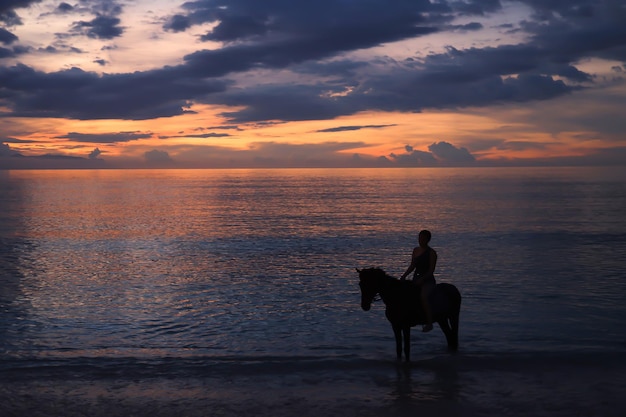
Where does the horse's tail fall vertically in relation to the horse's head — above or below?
below

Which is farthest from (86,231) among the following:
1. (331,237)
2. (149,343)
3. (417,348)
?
(417,348)

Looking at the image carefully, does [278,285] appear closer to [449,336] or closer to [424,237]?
[449,336]

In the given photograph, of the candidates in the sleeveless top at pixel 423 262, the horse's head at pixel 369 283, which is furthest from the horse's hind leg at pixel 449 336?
the horse's head at pixel 369 283

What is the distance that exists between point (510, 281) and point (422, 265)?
11.9 metres

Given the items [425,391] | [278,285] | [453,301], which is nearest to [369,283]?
[453,301]

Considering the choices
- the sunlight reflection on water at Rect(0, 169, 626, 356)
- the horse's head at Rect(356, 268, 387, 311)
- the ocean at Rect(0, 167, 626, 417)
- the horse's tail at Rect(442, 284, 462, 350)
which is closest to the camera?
the ocean at Rect(0, 167, 626, 417)

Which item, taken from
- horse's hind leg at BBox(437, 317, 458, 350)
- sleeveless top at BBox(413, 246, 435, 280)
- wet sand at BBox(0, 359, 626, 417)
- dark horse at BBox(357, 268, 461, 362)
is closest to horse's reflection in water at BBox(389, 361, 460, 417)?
wet sand at BBox(0, 359, 626, 417)

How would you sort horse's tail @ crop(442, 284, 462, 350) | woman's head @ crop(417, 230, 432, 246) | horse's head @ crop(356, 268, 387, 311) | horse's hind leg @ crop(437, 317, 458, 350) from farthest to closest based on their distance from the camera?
horse's hind leg @ crop(437, 317, 458, 350), horse's tail @ crop(442, 284, 462, 350), woman's head @ crop(417, 230, 432, 246), horse's head @ crop(356, 268, 387, 311)

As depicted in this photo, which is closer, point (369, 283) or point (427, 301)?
point (369, 283)

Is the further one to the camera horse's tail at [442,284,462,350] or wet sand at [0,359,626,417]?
horse's tail at [442,284,462,350]

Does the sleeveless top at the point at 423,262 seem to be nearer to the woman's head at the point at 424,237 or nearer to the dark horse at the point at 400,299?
the woman's head at the point at 424,237

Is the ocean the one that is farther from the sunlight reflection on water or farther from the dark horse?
the dark horse

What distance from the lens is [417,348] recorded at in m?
13.7

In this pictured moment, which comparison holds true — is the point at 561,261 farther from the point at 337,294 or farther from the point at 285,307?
the point at 285,307
